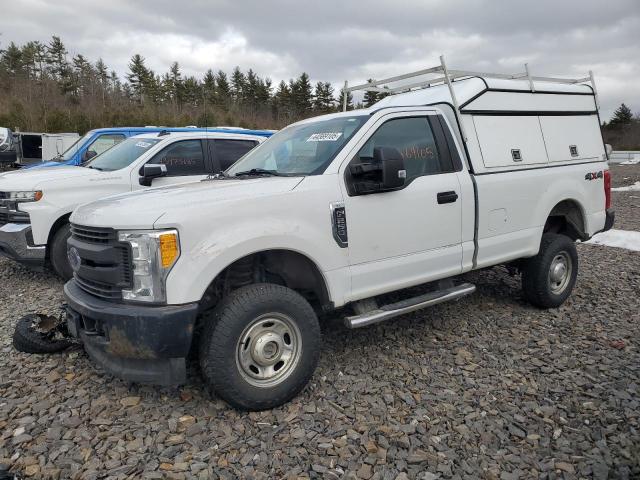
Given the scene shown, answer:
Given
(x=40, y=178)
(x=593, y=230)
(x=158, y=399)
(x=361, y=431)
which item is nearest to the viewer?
(x=361, y=431)

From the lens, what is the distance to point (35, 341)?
373 cm

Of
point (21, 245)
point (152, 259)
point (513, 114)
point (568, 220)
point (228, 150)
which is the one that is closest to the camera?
point (152, 259)

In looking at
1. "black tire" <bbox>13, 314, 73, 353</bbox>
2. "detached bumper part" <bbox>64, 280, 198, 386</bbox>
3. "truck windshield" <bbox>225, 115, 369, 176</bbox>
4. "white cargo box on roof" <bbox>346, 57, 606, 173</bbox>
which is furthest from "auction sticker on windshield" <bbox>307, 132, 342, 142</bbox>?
"black tire" <bbox>13, 314, 73, 353</bbox>

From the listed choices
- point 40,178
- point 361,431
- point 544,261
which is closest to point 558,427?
point 361,431

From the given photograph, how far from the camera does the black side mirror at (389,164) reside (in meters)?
3.32

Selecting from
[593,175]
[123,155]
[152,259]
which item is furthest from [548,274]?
[123,155]

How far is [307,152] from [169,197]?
119cm

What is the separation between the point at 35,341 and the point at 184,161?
11.9ft

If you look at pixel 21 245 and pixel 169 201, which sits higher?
pixel 21 245

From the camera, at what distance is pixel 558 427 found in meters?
2.98

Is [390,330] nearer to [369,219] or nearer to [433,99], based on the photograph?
[369,219]

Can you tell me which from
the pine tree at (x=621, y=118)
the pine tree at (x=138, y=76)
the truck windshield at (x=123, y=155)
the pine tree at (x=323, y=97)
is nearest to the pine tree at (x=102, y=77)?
the pine tree at (x=138, y=76)

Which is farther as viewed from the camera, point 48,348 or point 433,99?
point 433,99

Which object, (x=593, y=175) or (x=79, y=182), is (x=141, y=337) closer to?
(x=79, y=182)
